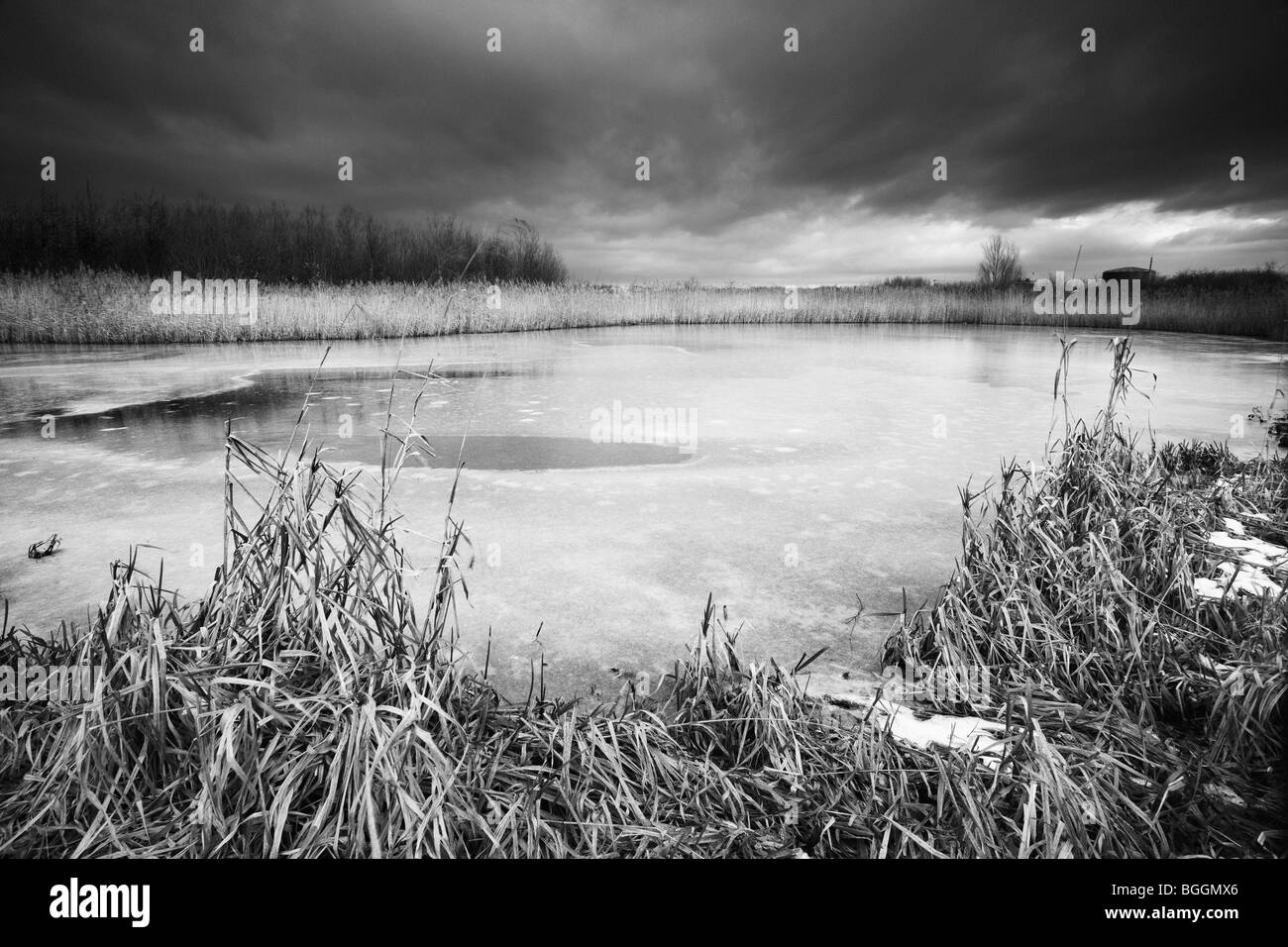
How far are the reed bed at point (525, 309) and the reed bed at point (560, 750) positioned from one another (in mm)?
9332

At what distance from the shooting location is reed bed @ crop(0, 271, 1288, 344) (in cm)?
1292

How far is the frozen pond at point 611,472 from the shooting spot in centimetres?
236

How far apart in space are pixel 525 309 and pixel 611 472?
531 inches

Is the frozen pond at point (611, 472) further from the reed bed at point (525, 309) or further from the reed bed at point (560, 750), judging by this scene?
the reed bed at point (525, 309)

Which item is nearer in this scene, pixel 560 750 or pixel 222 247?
pixel 560 750

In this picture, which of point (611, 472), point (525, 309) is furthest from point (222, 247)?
point (611, 472)

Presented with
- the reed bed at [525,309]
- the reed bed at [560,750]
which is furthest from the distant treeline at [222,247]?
the reed bed at [560,750]

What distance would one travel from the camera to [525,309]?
54.9 feet

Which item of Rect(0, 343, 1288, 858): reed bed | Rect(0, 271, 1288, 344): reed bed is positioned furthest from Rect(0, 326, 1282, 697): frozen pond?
Rect(0, 271, 1288, 344): reed bed

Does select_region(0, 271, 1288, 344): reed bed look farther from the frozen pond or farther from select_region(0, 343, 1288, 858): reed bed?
select_region(0, 343, 1288, 858): reed bed

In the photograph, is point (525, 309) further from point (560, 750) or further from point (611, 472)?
point (560, 750)

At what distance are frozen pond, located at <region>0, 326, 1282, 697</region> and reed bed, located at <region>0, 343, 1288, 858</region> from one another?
414mm
